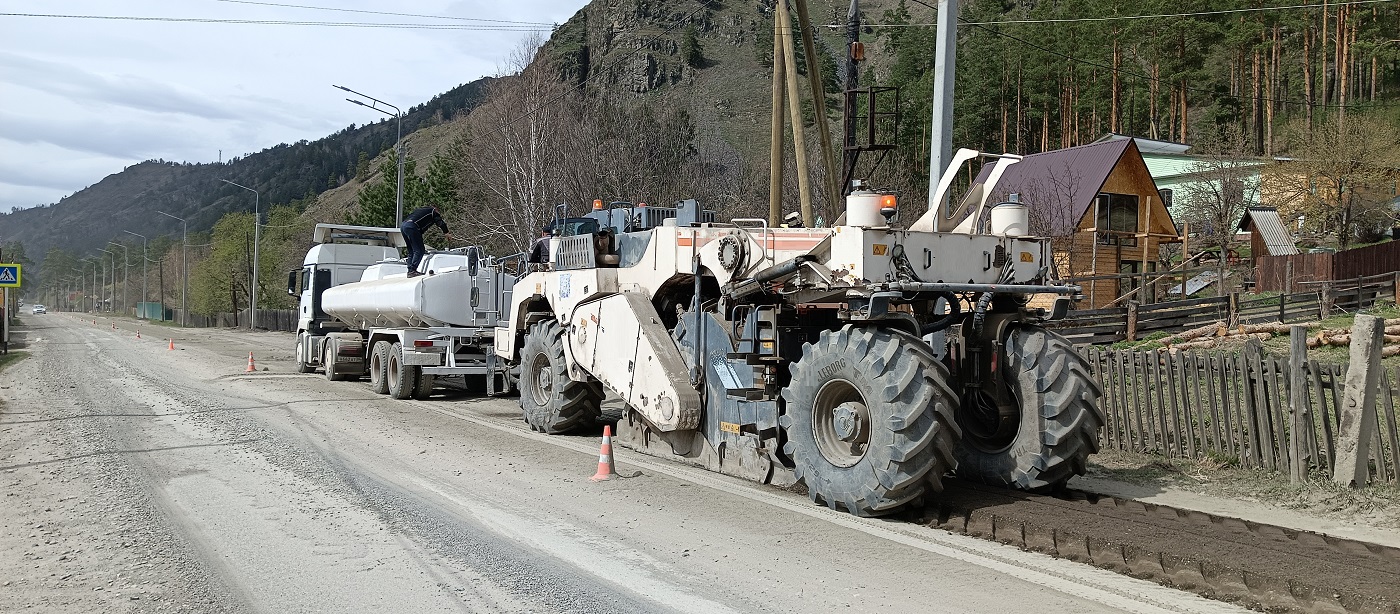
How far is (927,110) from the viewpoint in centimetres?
6119

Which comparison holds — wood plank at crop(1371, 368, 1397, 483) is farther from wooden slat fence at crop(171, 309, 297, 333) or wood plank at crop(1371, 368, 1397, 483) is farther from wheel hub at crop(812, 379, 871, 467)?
wooden slat fence at crop(171, 309, 297, 333)

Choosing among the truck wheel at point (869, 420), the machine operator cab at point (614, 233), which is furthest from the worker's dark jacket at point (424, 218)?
the truck wheel at point (869, 420)

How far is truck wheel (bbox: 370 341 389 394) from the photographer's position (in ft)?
60.3

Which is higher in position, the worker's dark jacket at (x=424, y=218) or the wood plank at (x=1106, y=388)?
the worker's dark jacket at (x=424, y=218)

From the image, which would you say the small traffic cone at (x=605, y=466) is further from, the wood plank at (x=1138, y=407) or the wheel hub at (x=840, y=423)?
the wood plank at (x=1138, y=407)

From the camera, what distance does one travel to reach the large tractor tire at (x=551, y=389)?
12.4m

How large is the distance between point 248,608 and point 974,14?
3194 inches

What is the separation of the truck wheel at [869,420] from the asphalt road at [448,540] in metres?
0.29

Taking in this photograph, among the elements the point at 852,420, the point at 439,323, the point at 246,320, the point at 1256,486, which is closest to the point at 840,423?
the point at 852,420

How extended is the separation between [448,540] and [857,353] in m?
3.32

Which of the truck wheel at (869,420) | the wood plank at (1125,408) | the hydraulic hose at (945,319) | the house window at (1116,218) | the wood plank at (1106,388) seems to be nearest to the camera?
the truck wheel at (869,420)

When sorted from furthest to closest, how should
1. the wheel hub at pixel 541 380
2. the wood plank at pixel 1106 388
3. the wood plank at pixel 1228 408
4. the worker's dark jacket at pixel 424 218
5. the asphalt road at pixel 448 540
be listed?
the worker's dark jacket at pixel 424 218 → the wheel hub at pixel 541 380 → the wood plank at pixel 1106 388 → the wood plank at pixel 1228 408 → the asphalt road at pixel 448 540

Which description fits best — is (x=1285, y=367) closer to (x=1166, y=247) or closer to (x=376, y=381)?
(x=376, y=381)

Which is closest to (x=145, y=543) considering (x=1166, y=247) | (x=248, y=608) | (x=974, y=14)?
(x=248, y=608)
